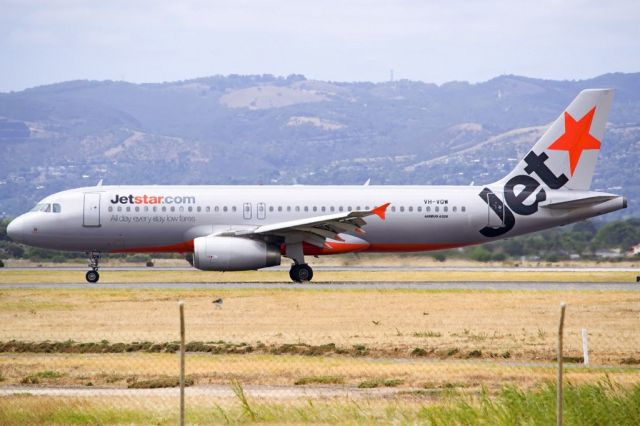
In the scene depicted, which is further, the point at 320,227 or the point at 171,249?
the point at 171,249

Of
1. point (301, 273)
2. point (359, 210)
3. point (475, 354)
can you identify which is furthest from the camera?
point (359, 210)

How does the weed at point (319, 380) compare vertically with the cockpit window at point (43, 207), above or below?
below

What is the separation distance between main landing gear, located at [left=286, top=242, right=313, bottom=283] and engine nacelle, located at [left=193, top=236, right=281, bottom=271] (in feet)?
4.33

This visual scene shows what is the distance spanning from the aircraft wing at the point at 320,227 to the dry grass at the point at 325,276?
2.38 m

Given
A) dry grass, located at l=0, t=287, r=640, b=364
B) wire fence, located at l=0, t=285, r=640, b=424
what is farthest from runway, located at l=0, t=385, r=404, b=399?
dry grass, located at l=0, t=287, r=640, b=364

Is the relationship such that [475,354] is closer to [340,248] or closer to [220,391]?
[220,391]

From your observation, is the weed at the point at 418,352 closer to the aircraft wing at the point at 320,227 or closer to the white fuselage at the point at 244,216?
the aircraft wing at the point at 320,227

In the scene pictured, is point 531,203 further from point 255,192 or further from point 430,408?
point 430,408

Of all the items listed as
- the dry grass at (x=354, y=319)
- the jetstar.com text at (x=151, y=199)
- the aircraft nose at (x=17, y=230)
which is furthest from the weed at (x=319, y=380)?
the aircraft nose at (x=17, y=230)

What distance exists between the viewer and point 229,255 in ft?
138

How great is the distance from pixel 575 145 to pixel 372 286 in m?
9.95

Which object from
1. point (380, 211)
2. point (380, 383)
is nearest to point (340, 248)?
point (380, 211)

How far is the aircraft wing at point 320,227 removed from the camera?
42.0 meters

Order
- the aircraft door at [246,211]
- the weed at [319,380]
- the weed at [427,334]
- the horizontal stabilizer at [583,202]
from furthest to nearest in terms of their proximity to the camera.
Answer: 1. the aircraft door at [246,211]
2. the horizontal stabilizer at [583,202]
3. the weed at [427,334]
4. the weed at [319,380]
